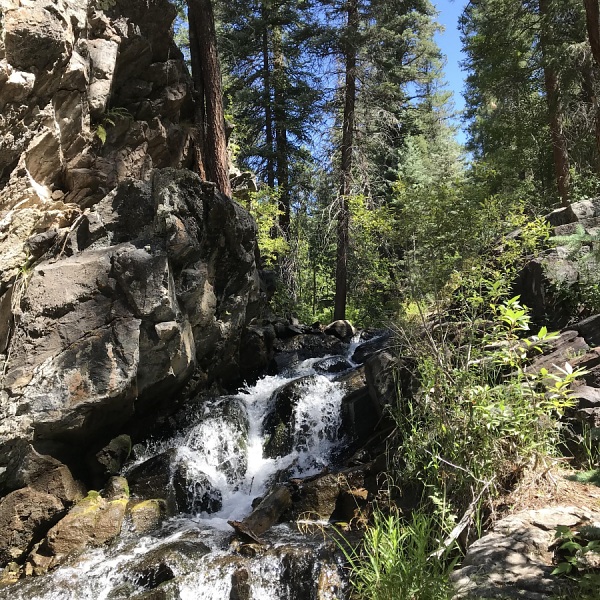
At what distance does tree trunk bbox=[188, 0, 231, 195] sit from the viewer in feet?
32.2

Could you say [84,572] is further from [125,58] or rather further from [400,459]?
[125,58]

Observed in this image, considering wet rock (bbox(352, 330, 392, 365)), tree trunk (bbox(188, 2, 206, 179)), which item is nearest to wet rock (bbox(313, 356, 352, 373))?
wet rock (bbox(352, 330, 392, 365))

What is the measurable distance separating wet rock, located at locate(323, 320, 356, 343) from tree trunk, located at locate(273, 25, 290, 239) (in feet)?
15.6

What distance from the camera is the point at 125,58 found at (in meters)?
8.92

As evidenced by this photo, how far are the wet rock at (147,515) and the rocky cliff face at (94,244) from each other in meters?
1.32

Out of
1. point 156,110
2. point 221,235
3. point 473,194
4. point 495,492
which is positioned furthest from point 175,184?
point 495,492

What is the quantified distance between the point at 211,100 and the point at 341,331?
22.8 feet

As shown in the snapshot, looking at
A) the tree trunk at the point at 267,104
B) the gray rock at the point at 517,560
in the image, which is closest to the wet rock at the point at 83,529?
the gray rock at the point at 517,560

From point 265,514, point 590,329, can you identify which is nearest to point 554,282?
point 590,329

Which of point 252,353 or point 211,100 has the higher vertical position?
point 211,100

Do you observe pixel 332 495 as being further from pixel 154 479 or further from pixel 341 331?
pixel 341 331

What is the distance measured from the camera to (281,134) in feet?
57.6

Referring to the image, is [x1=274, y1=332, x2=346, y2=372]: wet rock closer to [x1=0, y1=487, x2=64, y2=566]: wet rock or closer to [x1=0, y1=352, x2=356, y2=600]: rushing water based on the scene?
[x1=0, y1=352, x2=356, y2=600]: rushing water

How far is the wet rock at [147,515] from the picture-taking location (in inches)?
230
